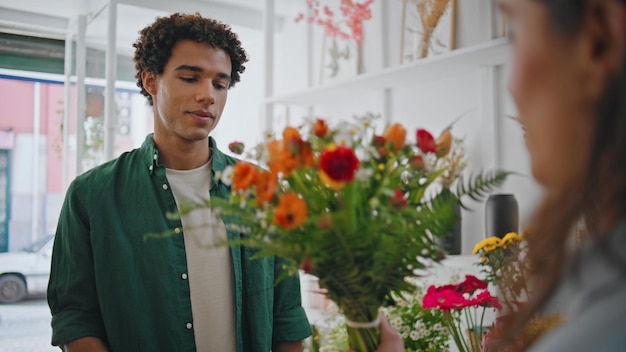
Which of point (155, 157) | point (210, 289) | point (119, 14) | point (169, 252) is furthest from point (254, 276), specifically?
point (119, 14)

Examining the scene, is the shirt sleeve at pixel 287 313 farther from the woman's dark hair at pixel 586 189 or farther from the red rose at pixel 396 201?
the woman's dark hair at pixel 586 189

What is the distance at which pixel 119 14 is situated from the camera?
10.5ft

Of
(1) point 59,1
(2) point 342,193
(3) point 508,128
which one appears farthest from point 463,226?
(1) point 59,1

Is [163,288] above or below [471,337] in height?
above

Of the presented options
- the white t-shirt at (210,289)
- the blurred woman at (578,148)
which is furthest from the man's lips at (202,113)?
the blurred woman at (578,148)

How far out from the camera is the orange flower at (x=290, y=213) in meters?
0.72

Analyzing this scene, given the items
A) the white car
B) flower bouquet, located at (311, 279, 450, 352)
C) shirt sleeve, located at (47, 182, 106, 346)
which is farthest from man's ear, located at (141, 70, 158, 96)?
the white car

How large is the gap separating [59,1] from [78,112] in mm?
636

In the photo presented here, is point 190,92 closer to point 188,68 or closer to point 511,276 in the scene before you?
point 188,68

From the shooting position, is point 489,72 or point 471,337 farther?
point 489,72

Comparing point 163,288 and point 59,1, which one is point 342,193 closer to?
point 163,288

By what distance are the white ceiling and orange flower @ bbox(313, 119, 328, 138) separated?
2.53 meters

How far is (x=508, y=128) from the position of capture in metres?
2.29

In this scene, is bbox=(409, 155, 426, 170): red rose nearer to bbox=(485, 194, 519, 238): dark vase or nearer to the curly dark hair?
the curly dark hair
